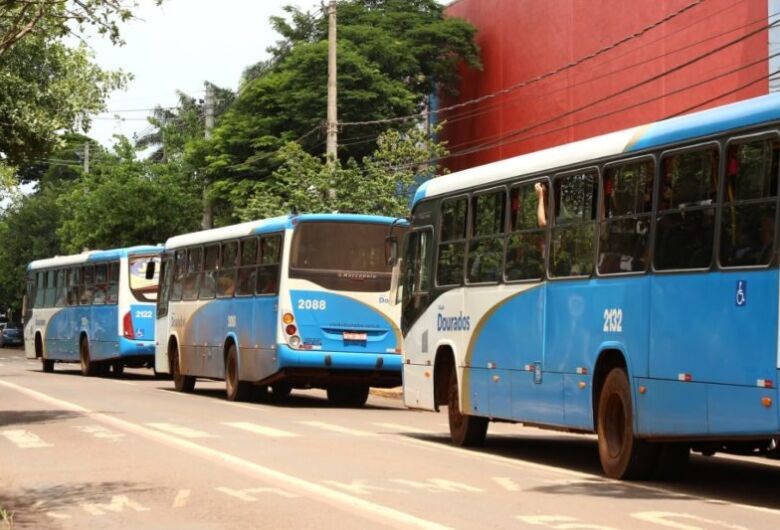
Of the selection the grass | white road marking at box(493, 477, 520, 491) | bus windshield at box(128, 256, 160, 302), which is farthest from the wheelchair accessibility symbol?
bus windshield at box(128, 256, 160, 302)

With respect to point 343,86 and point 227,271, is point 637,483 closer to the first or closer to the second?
point 227,271

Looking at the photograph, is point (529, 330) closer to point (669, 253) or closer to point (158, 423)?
point (669, 253)

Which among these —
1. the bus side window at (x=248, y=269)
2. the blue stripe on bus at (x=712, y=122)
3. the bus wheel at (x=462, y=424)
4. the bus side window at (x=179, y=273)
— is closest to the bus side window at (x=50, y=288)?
the bus side window at (x=179, y=273)

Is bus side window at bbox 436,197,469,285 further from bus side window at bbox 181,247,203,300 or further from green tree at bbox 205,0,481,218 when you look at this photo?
green tree at bbox 205,0,481,218

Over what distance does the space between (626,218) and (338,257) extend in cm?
1165

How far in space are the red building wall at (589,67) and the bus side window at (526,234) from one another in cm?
2451

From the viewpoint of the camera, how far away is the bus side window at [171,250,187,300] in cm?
3188

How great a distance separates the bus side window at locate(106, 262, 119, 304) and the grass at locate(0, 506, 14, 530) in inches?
1072

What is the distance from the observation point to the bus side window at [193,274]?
3067 cm

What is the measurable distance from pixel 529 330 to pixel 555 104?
36.4 m

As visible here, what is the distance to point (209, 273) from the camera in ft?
98.2

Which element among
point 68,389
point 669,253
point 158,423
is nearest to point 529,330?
point 669,253

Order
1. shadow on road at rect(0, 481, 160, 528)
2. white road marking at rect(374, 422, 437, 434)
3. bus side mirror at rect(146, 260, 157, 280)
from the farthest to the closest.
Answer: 1. bus side mirror at rect(146, 260, 157, 280)
2. white road marking at rect(374, 422, 437, 434)
3. shadow on road at rect(0, 481, 160, 528)

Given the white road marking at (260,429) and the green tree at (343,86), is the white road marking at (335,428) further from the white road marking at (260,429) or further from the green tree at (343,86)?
the green tree at (343,86)
